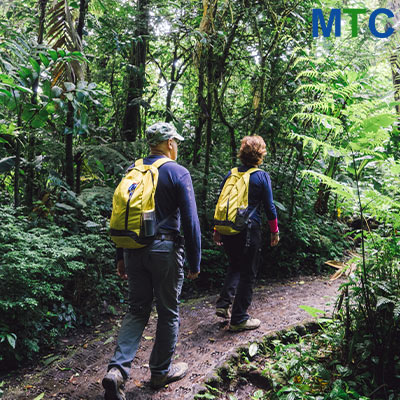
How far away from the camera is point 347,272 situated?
331 cm

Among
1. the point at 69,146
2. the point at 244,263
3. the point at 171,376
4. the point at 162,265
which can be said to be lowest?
the point at 171,376

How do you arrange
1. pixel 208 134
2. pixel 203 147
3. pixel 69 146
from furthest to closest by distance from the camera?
pixel 203 147 < pixel 208 134 < pixel 69 146

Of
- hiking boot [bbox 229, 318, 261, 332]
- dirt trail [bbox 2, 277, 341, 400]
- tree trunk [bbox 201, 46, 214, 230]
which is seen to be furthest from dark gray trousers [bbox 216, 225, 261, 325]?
tree trunk [bbox 201, 46, 214, 230]

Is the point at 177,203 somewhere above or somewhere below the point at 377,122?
below

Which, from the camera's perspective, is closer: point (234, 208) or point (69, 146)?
point (234, 208)

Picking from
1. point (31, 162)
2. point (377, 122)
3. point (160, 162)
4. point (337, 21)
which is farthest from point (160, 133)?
point (337, 21)

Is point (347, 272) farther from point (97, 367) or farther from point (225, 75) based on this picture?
point (225, 75)

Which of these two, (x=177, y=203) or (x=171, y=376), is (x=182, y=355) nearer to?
(x=171, y=376)

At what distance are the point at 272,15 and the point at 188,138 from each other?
117 inches

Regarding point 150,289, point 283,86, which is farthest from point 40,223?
point 283,86

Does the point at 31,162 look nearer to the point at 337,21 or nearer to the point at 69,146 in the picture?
the point at 69,146

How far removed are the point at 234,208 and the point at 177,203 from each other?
3.51ft

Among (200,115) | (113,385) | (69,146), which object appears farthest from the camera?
(200,115)

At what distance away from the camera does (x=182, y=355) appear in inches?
147
